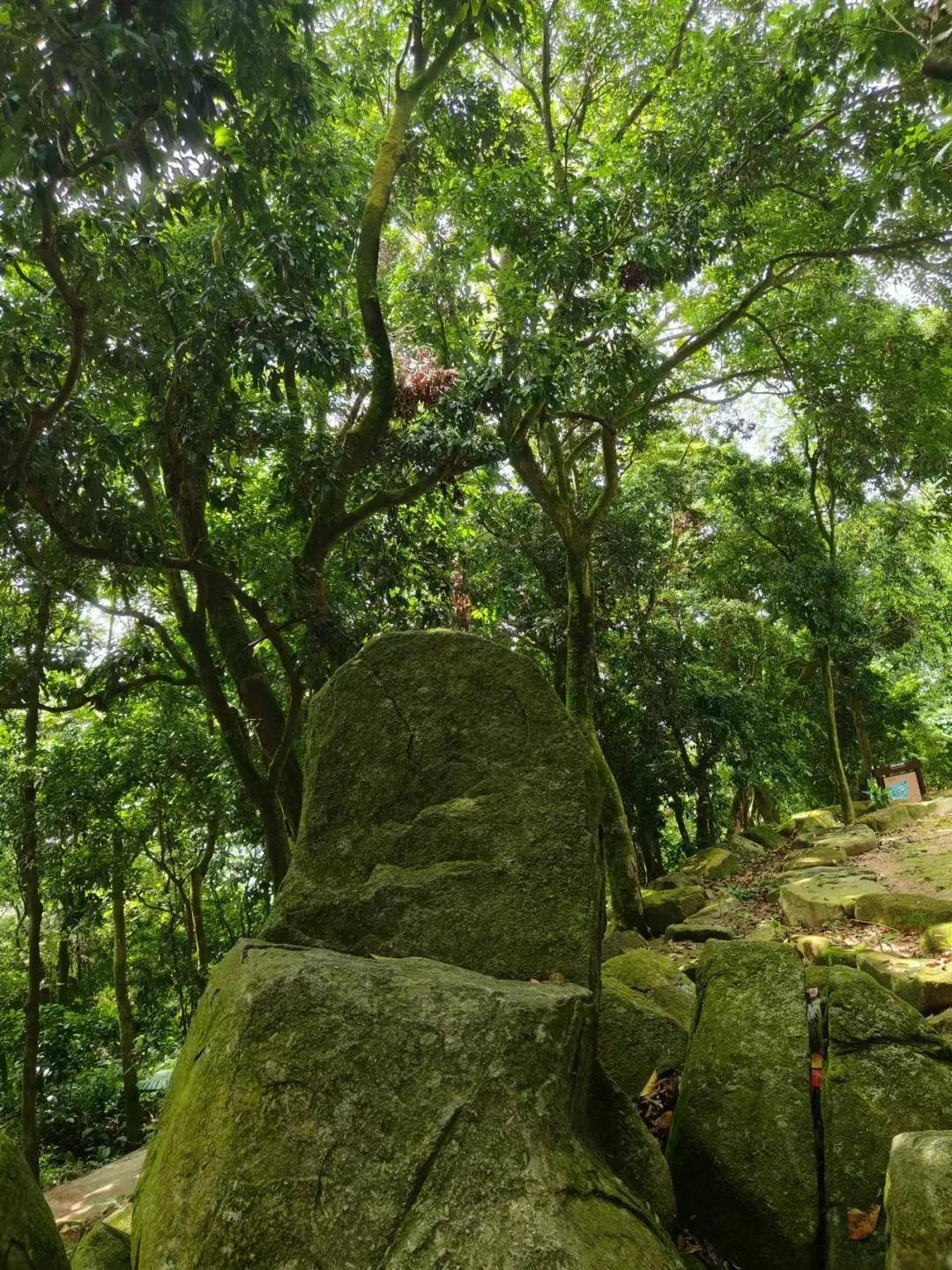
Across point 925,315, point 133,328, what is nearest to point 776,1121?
point 133,328

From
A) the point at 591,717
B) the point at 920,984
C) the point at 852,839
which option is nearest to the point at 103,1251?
the point at 920,984

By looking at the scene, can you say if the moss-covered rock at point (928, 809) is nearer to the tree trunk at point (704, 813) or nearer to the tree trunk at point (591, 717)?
the tree trunk at point (704, 813)

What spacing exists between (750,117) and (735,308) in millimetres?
2526

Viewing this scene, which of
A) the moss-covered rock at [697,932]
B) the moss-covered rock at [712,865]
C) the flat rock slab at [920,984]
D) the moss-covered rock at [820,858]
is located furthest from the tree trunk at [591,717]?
the flat rock slab at [920,984]

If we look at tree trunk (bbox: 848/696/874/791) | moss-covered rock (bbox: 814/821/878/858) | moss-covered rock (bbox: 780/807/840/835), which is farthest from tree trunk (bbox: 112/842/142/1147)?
tree trunk (bbox: 848/696/874/791)

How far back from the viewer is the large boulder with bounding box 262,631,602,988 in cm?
373

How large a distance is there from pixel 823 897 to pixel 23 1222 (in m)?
7.51

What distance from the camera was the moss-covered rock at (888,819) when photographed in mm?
14422

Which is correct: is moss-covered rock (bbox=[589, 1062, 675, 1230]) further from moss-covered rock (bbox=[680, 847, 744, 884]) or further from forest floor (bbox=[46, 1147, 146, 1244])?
moss-covered rock (bbox=[680, 847, 744, 884])

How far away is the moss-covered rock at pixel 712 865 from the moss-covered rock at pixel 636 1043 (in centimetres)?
843

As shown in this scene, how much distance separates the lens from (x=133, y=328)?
633 cm

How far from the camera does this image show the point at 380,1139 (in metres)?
2.59

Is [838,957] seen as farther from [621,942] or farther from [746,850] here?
[746,850]

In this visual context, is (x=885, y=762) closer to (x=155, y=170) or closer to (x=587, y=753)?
Answer: (x=587, y=753)
